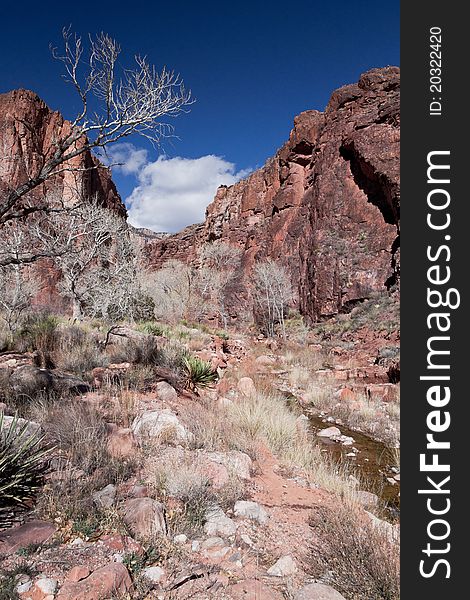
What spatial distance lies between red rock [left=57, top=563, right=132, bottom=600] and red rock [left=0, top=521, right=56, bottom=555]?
0.44m

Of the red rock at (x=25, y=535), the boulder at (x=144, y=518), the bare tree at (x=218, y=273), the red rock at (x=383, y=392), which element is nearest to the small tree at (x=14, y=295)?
the red rock at (x=25, y=535)

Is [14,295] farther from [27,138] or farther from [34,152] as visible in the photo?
[27,138]

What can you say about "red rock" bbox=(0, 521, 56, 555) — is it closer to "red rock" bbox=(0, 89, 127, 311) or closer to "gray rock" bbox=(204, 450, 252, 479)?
"gray rock" bbox=(204, 450, 252, 479)

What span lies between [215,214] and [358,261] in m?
31.9

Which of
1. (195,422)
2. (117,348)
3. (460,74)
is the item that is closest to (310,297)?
(117,348)

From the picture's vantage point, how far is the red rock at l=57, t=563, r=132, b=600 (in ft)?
5.62

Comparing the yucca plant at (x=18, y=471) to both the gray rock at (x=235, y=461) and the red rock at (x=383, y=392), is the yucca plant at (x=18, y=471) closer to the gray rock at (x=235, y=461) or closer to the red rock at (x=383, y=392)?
the gray rock at (x=235, y=461)

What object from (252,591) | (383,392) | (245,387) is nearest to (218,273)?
(383,392)

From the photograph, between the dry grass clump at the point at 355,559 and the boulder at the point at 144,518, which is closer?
the dry grass clump at the point at 355,559

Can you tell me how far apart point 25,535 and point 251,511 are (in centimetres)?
154

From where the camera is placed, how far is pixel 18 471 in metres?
2.54

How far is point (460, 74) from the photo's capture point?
209cm

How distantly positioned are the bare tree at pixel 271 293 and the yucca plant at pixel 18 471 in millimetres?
25293

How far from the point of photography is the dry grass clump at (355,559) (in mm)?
1905
